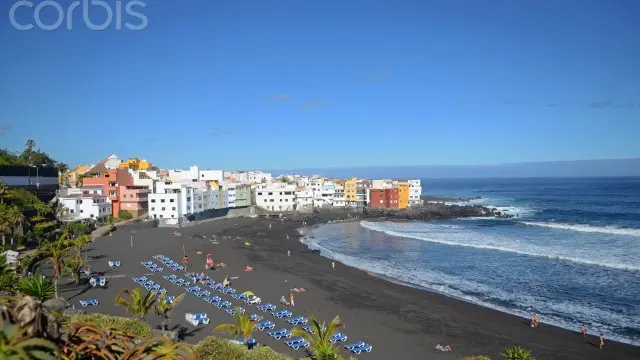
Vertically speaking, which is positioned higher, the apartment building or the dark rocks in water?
the apartment building

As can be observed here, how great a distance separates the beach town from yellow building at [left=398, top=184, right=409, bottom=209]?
104ft

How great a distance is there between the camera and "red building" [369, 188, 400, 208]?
9769 centimetres

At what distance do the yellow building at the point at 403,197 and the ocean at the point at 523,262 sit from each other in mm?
22941

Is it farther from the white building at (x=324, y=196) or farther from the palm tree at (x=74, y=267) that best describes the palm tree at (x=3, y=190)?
the white building at (x=324, y=196)

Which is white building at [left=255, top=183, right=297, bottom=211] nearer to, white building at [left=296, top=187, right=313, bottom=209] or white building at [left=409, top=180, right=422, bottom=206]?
white building at [left=296, top=187, right=313, bottom=209]

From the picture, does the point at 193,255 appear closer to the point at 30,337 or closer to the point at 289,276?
the point at 289,276

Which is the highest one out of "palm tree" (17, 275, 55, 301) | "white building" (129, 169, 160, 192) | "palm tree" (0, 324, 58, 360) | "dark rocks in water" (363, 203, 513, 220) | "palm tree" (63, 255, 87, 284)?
"white building" (129, 169, 160, 192)

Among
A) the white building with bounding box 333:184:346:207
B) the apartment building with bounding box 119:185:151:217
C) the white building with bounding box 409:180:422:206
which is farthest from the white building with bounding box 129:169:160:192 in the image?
the white building with bounding box 409:180:422:206

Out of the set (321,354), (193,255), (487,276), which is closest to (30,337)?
(321,354)

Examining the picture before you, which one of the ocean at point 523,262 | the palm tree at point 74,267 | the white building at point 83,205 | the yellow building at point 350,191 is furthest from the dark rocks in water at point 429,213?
the palm tree at point 74,267

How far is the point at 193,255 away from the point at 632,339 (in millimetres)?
34152

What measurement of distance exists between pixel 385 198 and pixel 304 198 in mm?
16645

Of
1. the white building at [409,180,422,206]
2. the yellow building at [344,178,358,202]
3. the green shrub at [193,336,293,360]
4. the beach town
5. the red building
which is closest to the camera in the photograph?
the green shrub at [193,336,293,360]

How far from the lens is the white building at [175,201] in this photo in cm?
6550
